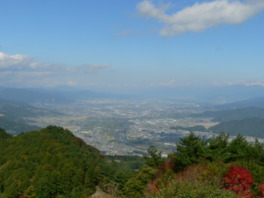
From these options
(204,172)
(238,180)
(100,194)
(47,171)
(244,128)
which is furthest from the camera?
(244,128)

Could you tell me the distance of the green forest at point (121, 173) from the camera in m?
14.8

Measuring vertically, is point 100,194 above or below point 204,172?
below

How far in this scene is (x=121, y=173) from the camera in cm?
2611

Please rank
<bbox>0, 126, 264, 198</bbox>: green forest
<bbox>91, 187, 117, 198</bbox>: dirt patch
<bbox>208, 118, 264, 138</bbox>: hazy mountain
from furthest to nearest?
<bbox>208, 118, 264, 138</bbox>: hazy mountain < <bbox>91, 187, 117, 198</bbox>: dirt patch < <bbox>0, 126, 264, 198</bbox>: green forest

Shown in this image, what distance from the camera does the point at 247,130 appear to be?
146m

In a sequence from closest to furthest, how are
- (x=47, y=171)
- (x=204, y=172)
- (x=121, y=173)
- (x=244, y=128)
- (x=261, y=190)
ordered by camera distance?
(x=261, y=190) < (x=204, y=172) < (x=47, y=171) < (x=121, y=173) < (x=244, y=128)

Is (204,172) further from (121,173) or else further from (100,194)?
(100,194)

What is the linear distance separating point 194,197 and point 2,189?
832 inches

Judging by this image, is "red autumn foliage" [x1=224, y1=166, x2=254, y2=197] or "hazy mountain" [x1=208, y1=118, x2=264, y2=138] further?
"hazy mountain" [x1=208, y1=118, x2=264, y2=138]

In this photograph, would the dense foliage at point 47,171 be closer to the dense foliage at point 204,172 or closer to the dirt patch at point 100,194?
the dirt patch at point 100,194

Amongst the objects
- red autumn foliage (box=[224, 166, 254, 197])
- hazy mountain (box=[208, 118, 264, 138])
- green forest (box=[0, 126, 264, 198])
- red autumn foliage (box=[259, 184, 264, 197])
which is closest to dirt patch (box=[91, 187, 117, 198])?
green forest (box=[0, 126, 264, 198])

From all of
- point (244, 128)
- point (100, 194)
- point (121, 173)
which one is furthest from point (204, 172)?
point (244, 128)

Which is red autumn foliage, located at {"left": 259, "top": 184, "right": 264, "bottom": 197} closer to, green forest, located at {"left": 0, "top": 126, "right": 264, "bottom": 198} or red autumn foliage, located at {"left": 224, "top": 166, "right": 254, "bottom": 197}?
green forest, located at {"left": 0, "top": 126, "right": 264, "bottom": 198}

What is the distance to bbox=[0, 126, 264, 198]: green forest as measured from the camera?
1476cm
